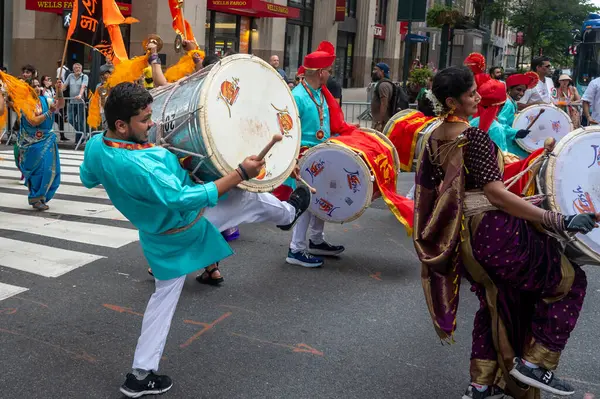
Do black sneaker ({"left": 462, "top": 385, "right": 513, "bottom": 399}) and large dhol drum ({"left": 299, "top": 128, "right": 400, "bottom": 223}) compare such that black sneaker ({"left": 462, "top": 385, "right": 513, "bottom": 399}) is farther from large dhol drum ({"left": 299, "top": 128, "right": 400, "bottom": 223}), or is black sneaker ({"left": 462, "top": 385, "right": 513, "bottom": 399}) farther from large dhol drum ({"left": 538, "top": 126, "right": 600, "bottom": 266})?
large dhol drum ({"left": 299, "top": 128, "right": 400, "bottom": 223})

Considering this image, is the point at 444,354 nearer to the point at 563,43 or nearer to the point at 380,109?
the point at 380,109

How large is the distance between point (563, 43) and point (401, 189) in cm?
3058

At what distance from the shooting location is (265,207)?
4.30m

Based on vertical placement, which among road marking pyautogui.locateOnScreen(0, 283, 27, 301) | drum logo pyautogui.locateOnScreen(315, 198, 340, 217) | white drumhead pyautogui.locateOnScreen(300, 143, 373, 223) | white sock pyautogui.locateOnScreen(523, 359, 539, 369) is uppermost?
white drumhead pyautogui.locateOnScreen(300, 143, 373, 223)

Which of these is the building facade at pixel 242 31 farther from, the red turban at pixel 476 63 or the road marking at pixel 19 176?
the red turban at pixel 476 63

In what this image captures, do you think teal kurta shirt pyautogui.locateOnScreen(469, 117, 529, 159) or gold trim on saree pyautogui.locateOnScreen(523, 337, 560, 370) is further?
teal kurta shirt pyautogui.locateOnScreen(469, 117, 529, 159)

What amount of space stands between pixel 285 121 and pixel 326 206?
5.33ft

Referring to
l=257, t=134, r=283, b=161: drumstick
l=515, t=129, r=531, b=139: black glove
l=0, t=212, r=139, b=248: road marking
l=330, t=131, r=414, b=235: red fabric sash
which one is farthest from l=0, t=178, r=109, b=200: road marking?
l=257, t=134, r=283, b=161: drumstick

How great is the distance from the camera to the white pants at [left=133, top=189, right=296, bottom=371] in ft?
11.8

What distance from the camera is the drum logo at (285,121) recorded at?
14.1 ft

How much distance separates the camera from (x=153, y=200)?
331cm

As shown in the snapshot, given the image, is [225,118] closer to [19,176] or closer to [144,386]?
[144,386]

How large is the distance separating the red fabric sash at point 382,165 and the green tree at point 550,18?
30938 millimetres

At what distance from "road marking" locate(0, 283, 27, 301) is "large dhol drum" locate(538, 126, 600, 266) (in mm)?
3784
